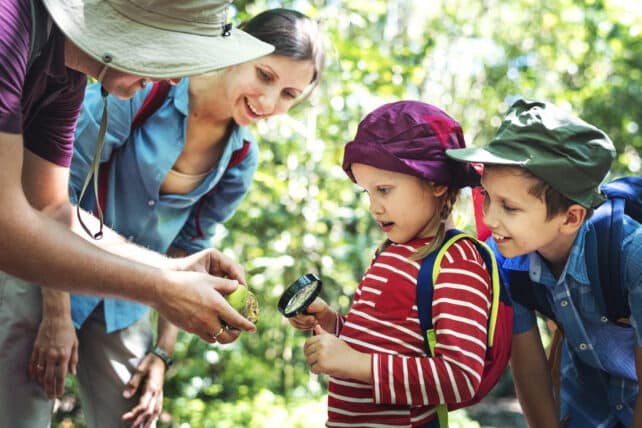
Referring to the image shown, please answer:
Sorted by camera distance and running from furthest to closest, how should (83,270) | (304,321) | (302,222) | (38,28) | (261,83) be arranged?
1. (302,222)
2. (261,83)
3. (304,321)
4. (83,270)
5. (38,28)

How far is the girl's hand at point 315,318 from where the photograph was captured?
2.26 meters

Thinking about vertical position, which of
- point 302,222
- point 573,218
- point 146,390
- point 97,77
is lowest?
point 302,222

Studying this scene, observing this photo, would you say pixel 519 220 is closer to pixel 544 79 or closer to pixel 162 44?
pixel 162 44

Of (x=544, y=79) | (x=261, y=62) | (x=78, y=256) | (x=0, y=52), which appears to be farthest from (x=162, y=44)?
(x=544, y=79)

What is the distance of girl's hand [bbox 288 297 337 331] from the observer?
2256 mm

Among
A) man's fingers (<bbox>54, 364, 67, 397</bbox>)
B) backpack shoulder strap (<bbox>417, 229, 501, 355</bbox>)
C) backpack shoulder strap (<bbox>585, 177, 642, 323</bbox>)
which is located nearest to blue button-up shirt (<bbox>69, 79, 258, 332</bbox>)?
man's fingers (<bbox>54, 364, 67, 397</bbox>)

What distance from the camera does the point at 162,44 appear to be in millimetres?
1734

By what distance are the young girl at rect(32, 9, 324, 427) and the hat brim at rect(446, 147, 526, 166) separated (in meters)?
0.93

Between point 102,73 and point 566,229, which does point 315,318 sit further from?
point 102,73

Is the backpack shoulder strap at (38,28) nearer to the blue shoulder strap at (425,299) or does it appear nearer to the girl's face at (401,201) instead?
the girl's face at (401,201)

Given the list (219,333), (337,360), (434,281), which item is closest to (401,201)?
(434,281)

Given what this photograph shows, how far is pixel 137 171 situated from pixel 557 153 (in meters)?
1.56

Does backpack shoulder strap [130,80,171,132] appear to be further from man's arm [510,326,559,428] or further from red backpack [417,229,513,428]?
man's arm [510,326,559,428]

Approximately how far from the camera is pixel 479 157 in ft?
6.43
